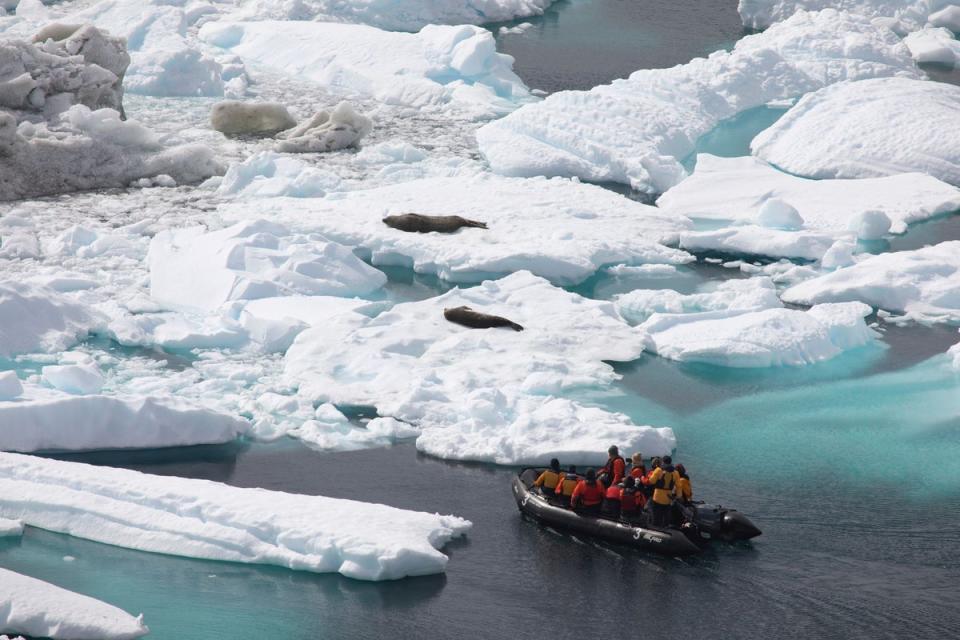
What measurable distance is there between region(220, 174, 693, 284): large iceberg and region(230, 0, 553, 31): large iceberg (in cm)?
1228

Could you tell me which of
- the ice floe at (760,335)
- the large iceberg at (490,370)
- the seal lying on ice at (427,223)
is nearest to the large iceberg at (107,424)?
the large iceberg at (490,370)

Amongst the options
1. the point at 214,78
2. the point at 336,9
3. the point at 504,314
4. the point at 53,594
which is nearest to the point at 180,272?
the point at 504,314

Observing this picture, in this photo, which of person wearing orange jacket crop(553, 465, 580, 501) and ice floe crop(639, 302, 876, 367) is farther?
ice floe crop(639, 302, 876, 367)

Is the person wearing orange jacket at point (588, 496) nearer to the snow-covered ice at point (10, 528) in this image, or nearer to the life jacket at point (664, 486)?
the life jacket at point (664, 486)

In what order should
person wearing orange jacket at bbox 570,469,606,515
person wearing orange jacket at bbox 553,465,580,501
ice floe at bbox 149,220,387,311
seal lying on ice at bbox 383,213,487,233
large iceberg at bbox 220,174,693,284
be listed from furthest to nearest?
1. seal lying on ice at bbox 383,213,487,233
2. large iceberg at bbox 220,174,693,284
3. ice floe at bbox 149,220,387,311
4. person wearing orange jacket at bbox 553,465,580,501
5. person wearing orange jacket at bbox 570,469,606,515

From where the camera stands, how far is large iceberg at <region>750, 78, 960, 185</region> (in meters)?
24.0

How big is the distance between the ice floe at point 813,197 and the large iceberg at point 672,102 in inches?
35.1

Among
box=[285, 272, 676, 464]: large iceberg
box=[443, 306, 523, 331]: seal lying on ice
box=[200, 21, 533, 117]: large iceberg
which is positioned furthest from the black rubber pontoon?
box=[200, 21, 533, 117]: large iceberg

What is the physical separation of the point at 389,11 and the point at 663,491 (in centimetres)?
2437

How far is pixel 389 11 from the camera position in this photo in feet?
113

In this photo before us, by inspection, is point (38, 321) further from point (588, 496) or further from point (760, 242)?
point (760, 242)

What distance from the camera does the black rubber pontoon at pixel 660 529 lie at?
40.6 feet

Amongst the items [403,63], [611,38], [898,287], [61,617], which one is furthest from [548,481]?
[611,38]

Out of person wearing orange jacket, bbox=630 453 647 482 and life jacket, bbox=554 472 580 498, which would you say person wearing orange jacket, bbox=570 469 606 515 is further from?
person wearing orange jacket, bbox=630 453 647 482
